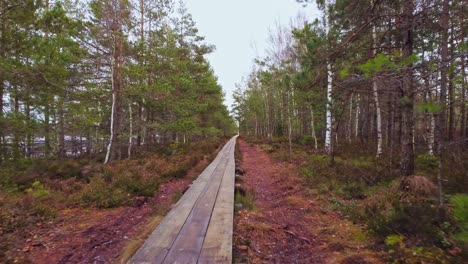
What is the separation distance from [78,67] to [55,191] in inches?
314

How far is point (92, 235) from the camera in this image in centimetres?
430

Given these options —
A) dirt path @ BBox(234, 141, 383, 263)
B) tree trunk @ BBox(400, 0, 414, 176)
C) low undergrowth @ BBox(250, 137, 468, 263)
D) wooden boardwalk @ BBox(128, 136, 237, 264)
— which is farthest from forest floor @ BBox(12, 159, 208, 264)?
tree trunk @ BBox(400, 0, 414, 176)

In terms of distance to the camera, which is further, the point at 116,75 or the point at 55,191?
the point at 116,75

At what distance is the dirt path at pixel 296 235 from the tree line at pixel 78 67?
9001mm

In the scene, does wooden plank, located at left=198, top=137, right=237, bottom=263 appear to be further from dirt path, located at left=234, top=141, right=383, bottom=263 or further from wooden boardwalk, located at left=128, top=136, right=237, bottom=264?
dirt path, located at left=234, top=141, right=383, bottom=263

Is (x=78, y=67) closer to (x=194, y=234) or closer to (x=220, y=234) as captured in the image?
(x=194, y=234)

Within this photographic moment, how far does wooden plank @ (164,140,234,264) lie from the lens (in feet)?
10.1

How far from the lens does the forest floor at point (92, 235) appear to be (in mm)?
3562

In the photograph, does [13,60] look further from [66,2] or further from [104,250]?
[104,250]

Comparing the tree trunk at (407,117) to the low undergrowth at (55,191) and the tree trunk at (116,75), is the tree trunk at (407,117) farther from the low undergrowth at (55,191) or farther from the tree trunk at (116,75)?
the tree trunk at (116,75)

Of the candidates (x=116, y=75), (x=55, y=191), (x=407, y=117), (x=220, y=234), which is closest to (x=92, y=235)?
(x=220, y=234)

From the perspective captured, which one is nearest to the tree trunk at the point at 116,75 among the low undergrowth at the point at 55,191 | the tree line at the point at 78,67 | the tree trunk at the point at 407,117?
the tree line at the point at 78,67

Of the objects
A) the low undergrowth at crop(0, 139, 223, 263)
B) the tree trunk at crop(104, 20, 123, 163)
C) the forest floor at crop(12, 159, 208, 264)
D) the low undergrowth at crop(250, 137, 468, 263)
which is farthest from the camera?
the tree trunk at crop(104, 20, 123, 163)

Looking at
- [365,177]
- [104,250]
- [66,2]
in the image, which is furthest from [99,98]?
[365,177]
